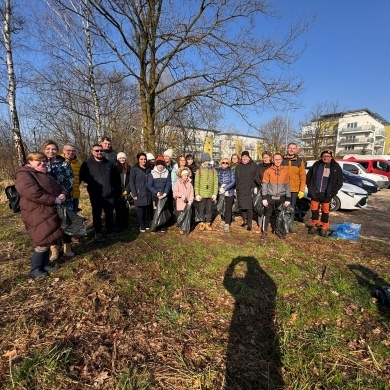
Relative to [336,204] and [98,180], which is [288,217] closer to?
[98,180]

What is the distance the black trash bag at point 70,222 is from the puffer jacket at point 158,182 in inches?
79.0

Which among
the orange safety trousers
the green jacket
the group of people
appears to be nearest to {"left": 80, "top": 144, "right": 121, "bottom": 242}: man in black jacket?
the group of people

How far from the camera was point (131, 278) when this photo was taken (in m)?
3.69

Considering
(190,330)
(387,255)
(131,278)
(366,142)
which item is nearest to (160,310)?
(190,330)

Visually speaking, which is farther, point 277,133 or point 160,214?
point 277,133

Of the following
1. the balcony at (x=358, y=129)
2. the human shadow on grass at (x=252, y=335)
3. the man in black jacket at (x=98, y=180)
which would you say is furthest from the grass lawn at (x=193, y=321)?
the balcony at (x=358, y=129)

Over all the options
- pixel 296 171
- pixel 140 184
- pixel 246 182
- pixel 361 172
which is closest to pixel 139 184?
pixel 140 184

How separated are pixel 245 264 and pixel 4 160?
48.6 feet

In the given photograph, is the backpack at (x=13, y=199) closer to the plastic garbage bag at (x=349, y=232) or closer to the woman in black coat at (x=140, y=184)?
the woman in black coat at (x=140, y=184)

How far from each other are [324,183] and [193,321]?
177 inches

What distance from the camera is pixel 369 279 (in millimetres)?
3955

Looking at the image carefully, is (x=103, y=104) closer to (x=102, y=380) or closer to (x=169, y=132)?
(x=169, y=132)

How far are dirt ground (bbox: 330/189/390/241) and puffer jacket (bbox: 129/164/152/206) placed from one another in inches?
225

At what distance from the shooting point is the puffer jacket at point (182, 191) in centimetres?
571
